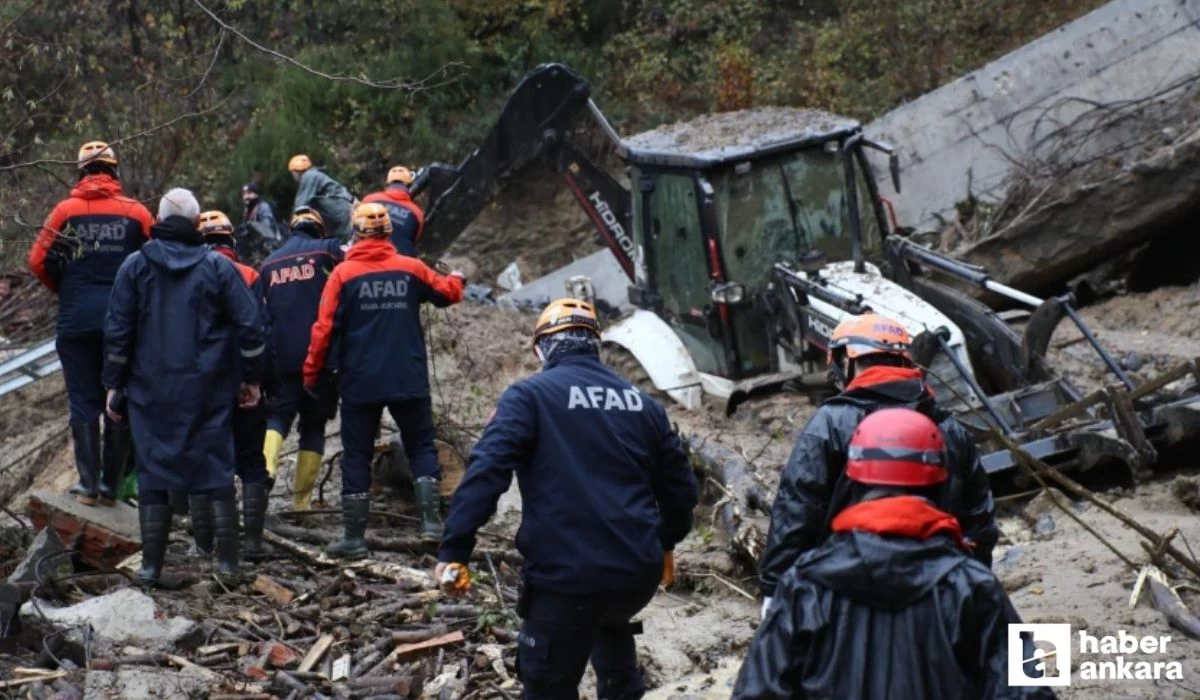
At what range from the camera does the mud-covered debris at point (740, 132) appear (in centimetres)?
1184

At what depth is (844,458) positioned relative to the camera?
517 cm

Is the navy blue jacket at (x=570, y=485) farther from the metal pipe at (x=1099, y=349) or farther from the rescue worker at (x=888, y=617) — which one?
the metal pipe at (x=1099, y=349)

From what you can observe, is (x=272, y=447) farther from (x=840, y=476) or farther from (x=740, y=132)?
(x=840, y=476)

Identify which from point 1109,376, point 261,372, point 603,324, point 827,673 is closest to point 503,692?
point 261,372

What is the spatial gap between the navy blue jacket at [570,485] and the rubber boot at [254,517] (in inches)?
129

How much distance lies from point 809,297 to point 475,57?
10.6m

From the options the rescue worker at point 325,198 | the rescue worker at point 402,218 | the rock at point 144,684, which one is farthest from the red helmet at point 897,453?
the rescue worker at point 325,198

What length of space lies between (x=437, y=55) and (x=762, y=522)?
1298 centimetres

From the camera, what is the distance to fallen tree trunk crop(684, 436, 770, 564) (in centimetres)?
843

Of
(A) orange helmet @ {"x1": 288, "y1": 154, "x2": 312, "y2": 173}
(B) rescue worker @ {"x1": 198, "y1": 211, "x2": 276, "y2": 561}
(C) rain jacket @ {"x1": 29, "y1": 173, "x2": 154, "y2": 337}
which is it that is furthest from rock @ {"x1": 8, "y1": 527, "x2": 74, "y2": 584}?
(A) orange helmet @ {"x1": 288, "y1": 154, "x2": 312, "y2": 173}

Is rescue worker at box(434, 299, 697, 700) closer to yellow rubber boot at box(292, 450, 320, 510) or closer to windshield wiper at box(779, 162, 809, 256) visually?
yellow rubber boot at box(292, 450, 320, 510)

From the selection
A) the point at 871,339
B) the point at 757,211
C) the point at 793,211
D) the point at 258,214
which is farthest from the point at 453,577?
the point at 258,214

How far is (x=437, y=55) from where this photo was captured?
20.6 metres

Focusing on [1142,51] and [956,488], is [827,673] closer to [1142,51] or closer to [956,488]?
[956,488]
